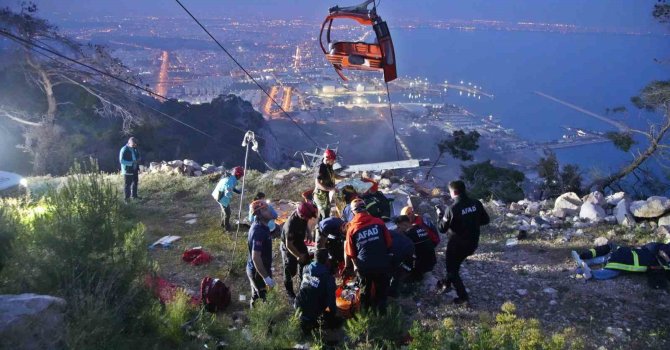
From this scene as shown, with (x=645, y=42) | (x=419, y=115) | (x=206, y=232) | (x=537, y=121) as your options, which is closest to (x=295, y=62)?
(x=419, y=115)

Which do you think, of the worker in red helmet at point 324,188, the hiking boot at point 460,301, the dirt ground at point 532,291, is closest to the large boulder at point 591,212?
the dirt ground at point 532,291

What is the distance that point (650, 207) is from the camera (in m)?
9.60

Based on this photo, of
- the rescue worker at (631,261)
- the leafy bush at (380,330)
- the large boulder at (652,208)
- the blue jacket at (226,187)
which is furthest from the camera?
the blue jacket at (226,187)

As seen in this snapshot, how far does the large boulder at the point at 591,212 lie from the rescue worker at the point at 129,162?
1105 centimetres

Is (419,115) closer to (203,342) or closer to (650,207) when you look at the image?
(650,207)

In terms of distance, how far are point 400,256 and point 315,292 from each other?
1480mm

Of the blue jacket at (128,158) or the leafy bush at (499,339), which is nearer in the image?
the leafy bush at (499,339)

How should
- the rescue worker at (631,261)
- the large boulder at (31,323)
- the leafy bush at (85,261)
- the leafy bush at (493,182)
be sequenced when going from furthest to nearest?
the leafy bush at (493,182)
the rescue worker at (631,261)
the leafy bush at (85,261)
the large boulder at (31,323)

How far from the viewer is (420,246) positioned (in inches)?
277

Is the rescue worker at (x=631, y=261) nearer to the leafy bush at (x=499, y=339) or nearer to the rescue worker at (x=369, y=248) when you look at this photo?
the leafy bush at (x=499, y=339)

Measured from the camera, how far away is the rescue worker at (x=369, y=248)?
5.60 meters

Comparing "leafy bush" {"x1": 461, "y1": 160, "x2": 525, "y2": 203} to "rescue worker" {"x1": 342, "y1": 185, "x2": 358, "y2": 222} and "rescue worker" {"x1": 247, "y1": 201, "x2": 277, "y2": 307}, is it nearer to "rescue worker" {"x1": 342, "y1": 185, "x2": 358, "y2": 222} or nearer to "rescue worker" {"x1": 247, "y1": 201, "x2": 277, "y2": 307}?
"rescue worker" {"x1": 342, "y1": 185, "x2": 358, "y2": 222}

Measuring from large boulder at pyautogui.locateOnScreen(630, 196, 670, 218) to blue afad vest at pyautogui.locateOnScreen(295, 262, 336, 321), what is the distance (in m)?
7.79

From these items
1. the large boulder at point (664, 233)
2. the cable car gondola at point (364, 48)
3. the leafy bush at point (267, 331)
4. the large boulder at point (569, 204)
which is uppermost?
the cable car gondola at point (364, 48)
